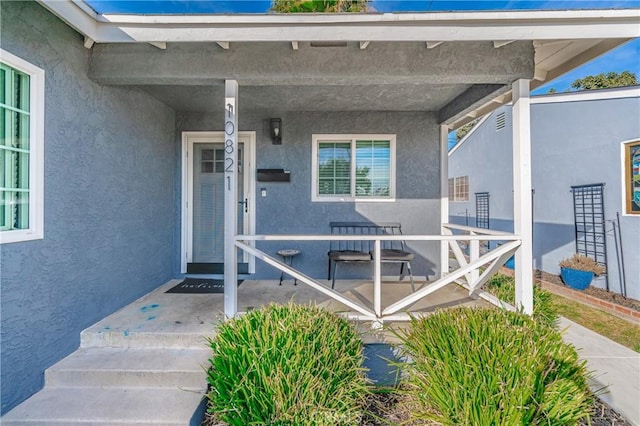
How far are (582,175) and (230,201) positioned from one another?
6706 millimetres

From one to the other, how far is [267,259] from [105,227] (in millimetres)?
1780

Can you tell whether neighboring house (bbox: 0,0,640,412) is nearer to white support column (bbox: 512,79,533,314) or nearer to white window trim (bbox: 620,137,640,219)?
white support column (bbox: 512,79,533,314)

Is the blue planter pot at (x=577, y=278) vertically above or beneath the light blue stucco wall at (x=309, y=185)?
beneath

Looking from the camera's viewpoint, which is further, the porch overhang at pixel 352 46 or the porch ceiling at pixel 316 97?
the porch ceiling at pixel 316 97

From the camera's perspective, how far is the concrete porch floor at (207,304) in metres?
2.69

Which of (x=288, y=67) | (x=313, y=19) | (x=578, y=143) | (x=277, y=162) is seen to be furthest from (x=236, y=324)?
(x=578, y=143)

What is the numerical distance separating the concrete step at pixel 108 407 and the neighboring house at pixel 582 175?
673 cm

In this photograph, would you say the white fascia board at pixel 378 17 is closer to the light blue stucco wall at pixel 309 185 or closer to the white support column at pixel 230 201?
the white support column at pixel 230 201

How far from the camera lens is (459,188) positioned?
420 inches

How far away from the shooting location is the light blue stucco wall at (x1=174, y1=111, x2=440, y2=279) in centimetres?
455

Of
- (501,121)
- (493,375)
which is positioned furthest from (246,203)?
(501,121)

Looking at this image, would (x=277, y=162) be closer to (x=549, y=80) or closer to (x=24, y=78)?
(x=24, y=78)

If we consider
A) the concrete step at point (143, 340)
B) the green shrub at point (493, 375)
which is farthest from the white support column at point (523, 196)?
the concrete step at point (143, 340)

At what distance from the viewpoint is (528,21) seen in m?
2.48
